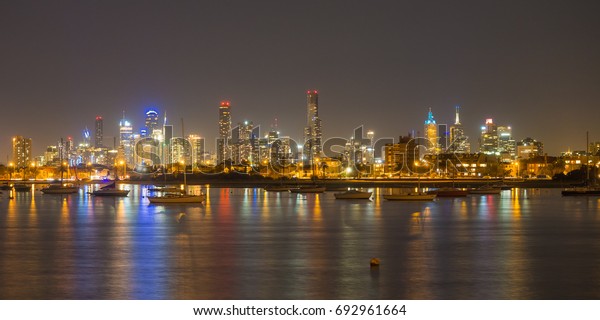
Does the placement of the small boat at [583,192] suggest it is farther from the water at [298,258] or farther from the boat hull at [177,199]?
the boat hull at [177,199]

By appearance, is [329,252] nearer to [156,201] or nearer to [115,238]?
[115,238]

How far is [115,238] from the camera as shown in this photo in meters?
29.4

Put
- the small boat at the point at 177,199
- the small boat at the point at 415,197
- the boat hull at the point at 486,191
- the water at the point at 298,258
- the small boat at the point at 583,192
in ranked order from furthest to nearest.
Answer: the boat hull at the point at 486,191, the small boat at the point at 583,192, the small boat at the point at 415,197, the small boat at the point at 177,199, the water at the point at 298,258

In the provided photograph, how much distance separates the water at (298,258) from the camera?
17.2 metres

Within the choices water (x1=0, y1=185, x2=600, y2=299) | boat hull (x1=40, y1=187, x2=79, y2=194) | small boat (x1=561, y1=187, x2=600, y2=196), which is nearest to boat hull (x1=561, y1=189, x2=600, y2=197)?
small boat (x1=561, y1=187, x2=600, y2=196)

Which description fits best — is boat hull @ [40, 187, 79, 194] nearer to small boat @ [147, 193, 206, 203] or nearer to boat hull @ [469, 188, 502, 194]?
small boat @ [147, 193, 206, 203]

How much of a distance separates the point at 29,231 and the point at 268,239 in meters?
11.8

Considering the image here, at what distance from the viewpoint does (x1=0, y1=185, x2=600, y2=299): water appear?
1716cm

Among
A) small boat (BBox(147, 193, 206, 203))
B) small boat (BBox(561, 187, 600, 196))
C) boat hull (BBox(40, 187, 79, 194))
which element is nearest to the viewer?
small boat (BBox(147, 193, 206, 203))

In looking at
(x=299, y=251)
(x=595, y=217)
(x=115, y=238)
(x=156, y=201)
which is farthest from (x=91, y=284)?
(x=156, y=201)

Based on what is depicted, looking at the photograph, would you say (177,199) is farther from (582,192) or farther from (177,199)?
(582,192)

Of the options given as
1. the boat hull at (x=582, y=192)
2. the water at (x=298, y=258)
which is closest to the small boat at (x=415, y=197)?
the water at (x=298, y=258)

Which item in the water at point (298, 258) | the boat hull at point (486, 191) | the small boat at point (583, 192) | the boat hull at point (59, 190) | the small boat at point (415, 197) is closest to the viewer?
the water at point (298, 258)
